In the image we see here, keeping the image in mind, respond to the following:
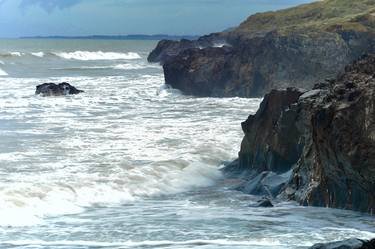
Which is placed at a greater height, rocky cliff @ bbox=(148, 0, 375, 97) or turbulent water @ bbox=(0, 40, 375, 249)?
rocky cliff @ bbox=(148, 0, 375, 97)

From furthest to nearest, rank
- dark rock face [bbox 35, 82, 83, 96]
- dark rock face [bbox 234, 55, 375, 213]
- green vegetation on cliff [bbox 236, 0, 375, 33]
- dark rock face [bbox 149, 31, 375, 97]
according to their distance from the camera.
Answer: green vegetation on cliff [bbox 236, 0, 375, 33] → dark rock face [bbox 149, 31, 375, 97] → dark rock face [bbox 35, 82, 83, 96] → dark rock face [bbox 234, 55, 375, 213]

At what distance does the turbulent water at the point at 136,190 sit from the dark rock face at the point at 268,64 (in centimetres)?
1345

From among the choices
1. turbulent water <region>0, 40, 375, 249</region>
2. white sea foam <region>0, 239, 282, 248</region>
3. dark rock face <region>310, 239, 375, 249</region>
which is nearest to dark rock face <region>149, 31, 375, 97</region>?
turbulent water <region>0, 40, 375, 249</region>

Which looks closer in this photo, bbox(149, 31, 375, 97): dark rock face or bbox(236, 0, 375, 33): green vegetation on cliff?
bbox(149, 31, 375, 97): dark rock face

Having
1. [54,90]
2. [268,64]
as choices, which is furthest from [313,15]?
[54,90]

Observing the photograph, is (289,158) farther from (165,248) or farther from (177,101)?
(177,101)

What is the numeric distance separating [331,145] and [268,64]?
35807mm

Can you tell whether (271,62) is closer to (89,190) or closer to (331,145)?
(89,190)

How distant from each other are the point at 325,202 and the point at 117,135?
13.2m

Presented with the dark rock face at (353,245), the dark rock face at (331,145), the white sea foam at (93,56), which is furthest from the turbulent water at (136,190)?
the white sea foam at (93,56)

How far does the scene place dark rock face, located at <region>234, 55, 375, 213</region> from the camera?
13992mm

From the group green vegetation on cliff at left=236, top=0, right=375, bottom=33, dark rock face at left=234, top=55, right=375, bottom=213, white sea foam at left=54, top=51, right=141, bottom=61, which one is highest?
green vegetation on cliff at left=236, top=0, right=375, bottom=33

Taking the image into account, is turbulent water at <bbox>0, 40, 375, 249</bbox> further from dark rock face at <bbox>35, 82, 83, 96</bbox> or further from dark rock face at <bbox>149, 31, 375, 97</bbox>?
dark rock face at <bbox>149, 31, 375, 97</bbox>

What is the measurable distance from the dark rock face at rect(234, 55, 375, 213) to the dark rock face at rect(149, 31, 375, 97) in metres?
29.4
